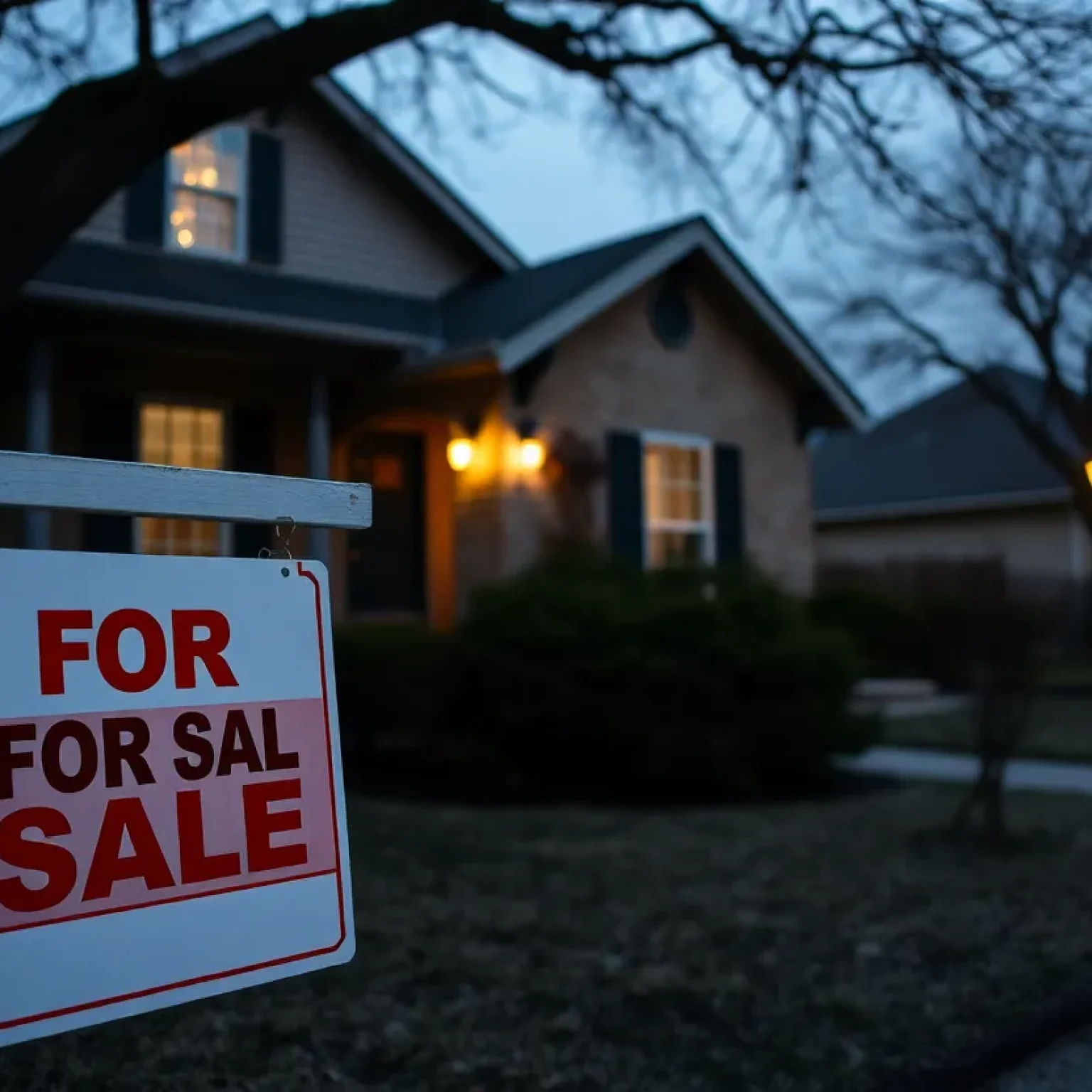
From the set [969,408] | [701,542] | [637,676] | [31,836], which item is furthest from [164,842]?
[969,408]

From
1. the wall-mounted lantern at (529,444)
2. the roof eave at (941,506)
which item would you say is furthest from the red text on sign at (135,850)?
the roof eave at (941,506)

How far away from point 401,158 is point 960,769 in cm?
822

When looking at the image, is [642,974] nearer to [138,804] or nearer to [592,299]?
[138,804]

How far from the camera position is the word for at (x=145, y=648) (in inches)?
65.4

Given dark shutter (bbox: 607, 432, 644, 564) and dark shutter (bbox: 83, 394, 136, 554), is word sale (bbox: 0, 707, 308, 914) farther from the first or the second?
dark shutter (bbox: 607, 432, 644, 564)

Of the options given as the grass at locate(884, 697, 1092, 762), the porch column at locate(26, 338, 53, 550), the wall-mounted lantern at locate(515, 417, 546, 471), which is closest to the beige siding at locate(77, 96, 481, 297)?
the wall-mounted lantern at locate(515, 417, 546, 471)

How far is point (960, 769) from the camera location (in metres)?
10.2

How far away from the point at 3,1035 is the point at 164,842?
0.99 ft

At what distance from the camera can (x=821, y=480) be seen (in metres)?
30.5

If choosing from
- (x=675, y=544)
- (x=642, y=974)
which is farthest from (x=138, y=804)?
(x=675, y=544)

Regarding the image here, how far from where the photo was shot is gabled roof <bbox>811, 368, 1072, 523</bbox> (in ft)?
83.1

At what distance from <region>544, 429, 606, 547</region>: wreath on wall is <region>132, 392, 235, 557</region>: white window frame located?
3054mm

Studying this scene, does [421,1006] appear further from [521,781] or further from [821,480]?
[821,480]

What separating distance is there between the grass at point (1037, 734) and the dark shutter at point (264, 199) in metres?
7.54
